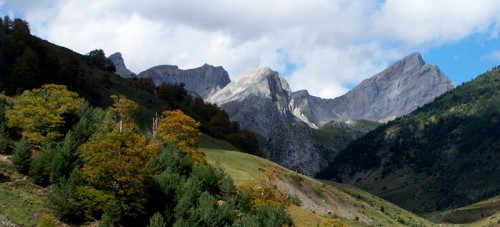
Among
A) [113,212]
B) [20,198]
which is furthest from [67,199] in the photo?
[20,198]

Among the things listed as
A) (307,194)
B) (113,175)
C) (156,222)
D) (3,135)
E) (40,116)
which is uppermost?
(40,116)

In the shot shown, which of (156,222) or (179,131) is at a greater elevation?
(179,131)

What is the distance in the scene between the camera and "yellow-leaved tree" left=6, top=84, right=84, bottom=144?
71.9 meters

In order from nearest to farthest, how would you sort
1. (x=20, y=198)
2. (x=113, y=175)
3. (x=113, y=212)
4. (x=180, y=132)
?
(x=20, y=198), (x=113, y=212), (x=113, y=175), (x=180, y=132)

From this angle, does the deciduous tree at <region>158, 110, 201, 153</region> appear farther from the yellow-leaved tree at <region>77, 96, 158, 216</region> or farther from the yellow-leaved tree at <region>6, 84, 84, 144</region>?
the yellow-leaved tree at <region>77, 96, 158, 216</region>

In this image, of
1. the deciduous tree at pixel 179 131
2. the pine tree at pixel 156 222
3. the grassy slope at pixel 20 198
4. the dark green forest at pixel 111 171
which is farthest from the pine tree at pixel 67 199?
the deciduous tree at pixel 179 131

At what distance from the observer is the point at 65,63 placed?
148 meters

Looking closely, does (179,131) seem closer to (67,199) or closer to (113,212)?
(113,212)

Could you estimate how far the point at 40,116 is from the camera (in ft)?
238

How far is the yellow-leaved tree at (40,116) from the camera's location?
236 ft

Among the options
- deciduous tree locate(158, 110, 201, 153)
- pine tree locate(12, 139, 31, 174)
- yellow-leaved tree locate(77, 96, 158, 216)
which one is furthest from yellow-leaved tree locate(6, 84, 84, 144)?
deciduous tree locate(158, 110, 201, 153)

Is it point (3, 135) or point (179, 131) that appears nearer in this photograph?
point (3, 135)

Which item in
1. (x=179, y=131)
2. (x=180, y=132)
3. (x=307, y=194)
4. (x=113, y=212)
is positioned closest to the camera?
(x=113, y=212)

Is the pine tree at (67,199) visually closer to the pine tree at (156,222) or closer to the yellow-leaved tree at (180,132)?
the pine tree at (156,222)
